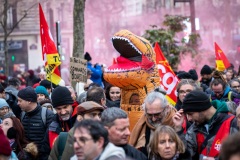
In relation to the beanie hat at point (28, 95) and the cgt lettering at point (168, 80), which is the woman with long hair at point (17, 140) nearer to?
the beanie hat at point (28, 95)

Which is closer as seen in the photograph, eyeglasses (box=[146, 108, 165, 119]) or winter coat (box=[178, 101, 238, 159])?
winter coat (box=[178, 101, 238, 159])

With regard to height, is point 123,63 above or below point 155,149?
above

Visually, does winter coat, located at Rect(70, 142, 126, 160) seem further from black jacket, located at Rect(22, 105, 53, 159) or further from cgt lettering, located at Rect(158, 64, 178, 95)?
cgt lettering, located at Rect(158, 64, 178, 95)

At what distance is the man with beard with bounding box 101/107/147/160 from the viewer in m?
6.95

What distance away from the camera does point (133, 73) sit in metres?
9.38

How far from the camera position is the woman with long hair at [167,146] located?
A: 7.10m

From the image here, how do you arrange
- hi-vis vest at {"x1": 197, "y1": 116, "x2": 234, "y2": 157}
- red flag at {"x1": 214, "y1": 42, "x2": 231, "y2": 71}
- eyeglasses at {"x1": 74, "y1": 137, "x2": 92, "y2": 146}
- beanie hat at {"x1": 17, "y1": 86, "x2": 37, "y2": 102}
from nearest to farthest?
eyeglasses at {"x1": 74, "y1": 137, "x2": 92, "y2": 146}
hi-vis vest at {"x1": 197, "y1": 116, "x2": 234, "y2": 157}
beanie hat at {"x1": 17, "y1": 86, "x2": 37, "y2": 102}
red flag at {"x1": 214, "y1": 42, "x2": 231, "y2": 71}

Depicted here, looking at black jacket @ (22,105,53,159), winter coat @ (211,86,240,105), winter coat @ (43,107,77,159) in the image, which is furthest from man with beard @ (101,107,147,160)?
winter coat @ (211,86,240,105)

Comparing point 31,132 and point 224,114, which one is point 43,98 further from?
point 224,114

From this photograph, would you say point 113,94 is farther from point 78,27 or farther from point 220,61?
point 78,27

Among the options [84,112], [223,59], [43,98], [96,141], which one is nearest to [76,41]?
[223,59]

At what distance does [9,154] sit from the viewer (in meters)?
6.75

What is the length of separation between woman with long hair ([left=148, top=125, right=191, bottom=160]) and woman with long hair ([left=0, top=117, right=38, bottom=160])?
1679 millimetres

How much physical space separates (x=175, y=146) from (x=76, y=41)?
39.6 ft
